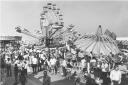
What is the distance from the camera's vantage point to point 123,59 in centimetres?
1489

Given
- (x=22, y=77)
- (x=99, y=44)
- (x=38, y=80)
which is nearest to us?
(x=99, y=44)

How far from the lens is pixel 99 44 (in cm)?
1377

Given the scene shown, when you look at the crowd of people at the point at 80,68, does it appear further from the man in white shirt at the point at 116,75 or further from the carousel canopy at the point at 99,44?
the carousel canopy at the point at 99,44

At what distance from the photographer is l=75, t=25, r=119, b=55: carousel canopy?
13.5 metres

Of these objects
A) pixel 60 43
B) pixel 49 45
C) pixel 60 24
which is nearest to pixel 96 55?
pixel 49 45

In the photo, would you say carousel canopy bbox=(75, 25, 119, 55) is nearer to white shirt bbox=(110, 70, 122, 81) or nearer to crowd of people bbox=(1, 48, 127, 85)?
crowd of people bbox=(1, 48, 127, 85)

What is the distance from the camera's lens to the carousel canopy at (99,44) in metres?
13.5

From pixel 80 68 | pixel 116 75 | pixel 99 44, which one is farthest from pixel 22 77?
pixel 116 75

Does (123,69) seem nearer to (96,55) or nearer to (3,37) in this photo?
(96,55)

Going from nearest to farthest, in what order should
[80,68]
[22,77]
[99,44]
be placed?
1. [99,44]
2. [22,77]
3. [80,68]

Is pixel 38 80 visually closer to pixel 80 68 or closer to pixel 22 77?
pixel 22 77

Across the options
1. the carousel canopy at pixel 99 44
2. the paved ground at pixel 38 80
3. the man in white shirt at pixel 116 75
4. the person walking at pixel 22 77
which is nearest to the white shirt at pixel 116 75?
the man in white shirt at pixel 116 75

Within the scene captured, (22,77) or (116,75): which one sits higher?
(116,75)

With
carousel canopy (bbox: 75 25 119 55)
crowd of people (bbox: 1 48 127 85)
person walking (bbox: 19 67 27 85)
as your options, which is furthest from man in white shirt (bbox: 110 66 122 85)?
person walking (bbox: 19 67 27 85)
